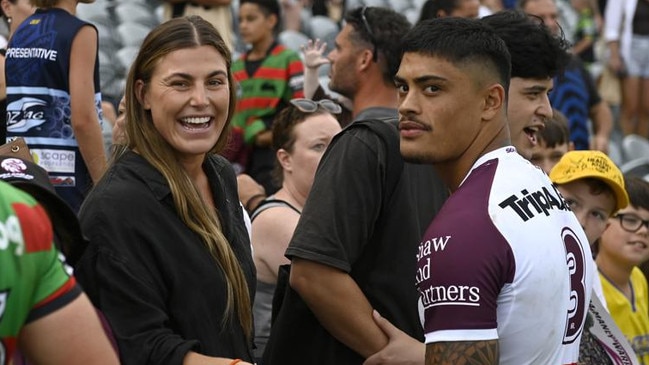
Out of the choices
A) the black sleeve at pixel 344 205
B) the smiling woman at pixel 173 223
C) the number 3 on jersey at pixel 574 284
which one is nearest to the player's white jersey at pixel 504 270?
the number 3 on jersey at pixel 574 284

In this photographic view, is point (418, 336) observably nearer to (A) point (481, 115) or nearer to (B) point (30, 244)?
(A) point (481, 115)

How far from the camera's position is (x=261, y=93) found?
7961 millimetres

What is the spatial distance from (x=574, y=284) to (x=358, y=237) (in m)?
0.71

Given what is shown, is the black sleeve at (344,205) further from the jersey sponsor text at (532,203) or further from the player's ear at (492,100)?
the jersey sponsor text at (532,203)

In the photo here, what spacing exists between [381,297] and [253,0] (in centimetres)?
547

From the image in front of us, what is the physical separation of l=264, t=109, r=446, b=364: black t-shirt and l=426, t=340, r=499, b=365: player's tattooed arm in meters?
0.68

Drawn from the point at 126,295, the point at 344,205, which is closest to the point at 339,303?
the point at 344,205

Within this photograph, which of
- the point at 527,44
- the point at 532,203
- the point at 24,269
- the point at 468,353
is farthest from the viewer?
the point at 527,44

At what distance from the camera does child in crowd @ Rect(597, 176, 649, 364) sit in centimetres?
586

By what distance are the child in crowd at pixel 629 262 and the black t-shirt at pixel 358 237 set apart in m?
2.37

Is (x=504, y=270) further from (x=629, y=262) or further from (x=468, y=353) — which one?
(x=629, y=262)

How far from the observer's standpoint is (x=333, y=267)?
11.6 ft

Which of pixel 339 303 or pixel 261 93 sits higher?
pixel 261 93

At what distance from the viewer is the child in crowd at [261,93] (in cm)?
779
